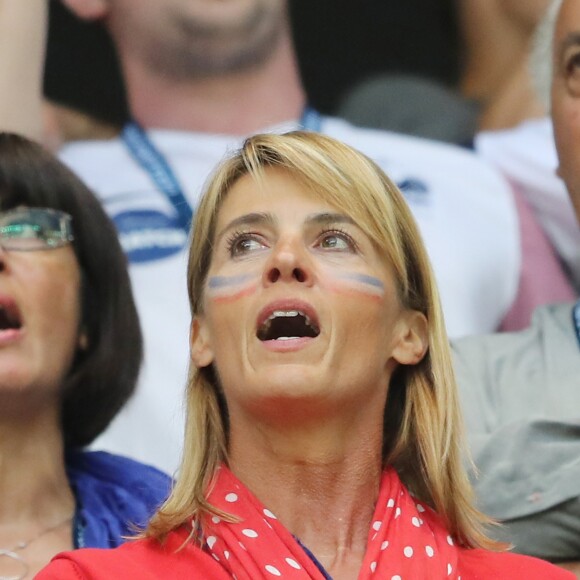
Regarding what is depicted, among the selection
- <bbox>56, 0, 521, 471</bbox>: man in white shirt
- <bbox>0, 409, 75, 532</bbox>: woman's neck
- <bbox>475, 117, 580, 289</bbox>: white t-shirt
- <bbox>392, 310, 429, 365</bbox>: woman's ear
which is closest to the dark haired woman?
<bbox>0, 409, 75, 532</bbox>: woman's neck

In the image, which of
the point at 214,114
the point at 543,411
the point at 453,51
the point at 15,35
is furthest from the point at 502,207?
the point at 15,35

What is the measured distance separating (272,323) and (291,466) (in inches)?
8.5

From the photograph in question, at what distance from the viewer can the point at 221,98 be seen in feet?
11.1

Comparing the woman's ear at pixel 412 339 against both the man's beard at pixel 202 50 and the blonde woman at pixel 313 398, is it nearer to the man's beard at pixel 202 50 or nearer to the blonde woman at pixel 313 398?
the blonde woman at pixel 313 398

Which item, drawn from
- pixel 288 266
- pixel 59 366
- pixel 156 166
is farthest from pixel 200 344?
pixel 156 166

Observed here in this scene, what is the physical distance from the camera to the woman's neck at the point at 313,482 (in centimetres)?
203

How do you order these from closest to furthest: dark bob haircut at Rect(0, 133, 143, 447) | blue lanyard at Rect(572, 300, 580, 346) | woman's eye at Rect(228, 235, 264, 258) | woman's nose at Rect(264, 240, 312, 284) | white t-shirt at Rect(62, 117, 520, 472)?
woman's nose at Rect(264, 240, 312, 284), woman's eye at Rect(228, 235, 264, 258), dark bob haircut at Rect(0, 133, 143, 447), blue lanyard at Rect(572, 300, 580, 346), white t-shirt at Rect(62, 117, 520, 472)

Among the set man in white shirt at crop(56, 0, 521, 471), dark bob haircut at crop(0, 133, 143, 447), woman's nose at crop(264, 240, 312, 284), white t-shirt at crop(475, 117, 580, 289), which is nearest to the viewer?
woman's nose at crop(264, 240, 312, 284)

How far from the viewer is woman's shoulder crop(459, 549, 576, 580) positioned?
204 centimetres

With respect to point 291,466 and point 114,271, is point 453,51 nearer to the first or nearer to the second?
point 114,271

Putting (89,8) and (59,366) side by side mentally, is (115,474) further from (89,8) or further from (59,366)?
(89,8)

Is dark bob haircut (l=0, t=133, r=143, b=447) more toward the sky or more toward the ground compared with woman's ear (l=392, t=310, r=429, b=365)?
more toward the ground

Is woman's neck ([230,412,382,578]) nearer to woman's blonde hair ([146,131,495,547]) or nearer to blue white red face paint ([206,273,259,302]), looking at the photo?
woman's blonde hair ([146,131,495,547])

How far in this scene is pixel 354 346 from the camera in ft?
6.62
